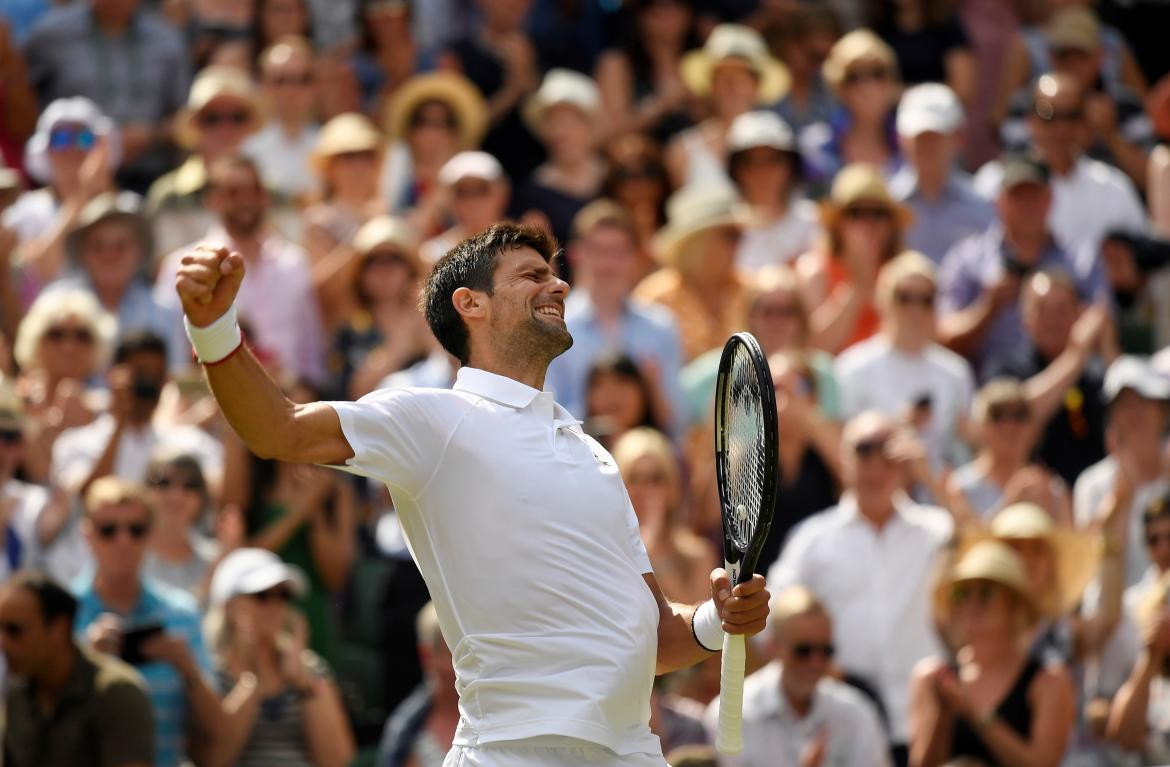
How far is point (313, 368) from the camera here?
34.2 feet

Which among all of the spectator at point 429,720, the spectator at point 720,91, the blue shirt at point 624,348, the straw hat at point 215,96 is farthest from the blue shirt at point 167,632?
the spectator at point 720,91

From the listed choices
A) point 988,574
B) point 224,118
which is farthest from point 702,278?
point 988,574

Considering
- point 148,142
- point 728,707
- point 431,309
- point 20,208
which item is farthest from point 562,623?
point 148,142

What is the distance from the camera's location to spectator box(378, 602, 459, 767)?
798cm

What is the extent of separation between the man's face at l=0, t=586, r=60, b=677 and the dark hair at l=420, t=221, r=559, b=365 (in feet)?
9.62

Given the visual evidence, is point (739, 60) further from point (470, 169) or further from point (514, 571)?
point (514, 571)

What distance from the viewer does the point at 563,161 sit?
39.1 feet

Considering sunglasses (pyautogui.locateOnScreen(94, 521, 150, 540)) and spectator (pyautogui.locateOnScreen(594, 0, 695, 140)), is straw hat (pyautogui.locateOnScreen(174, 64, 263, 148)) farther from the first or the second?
sunglasses (pyautogui.locateOnScreen(94, 521, 150, 540))

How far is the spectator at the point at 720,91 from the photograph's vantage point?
39.7ft

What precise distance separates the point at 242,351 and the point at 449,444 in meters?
0.53

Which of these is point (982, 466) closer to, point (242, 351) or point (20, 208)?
point (20, 208)

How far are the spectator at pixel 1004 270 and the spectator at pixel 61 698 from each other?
466 cm

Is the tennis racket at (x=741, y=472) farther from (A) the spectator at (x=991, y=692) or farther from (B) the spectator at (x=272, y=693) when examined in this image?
(B) the spectator at (x=272, y=693)

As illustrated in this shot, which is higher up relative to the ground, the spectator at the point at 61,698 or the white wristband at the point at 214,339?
the white wristband at the point at 214,339
